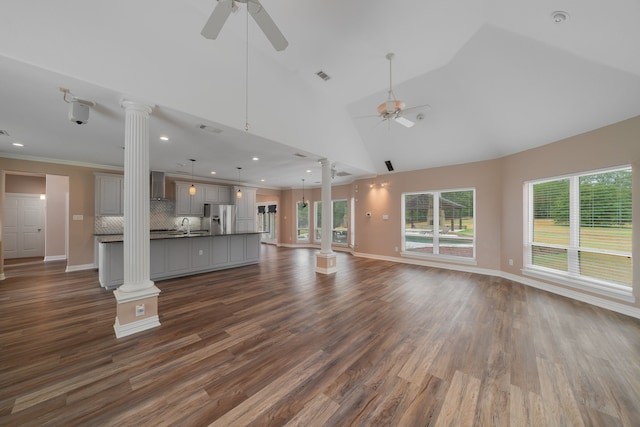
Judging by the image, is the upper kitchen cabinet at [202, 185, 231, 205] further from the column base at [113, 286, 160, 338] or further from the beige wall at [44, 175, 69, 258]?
the column base at [113, 286, 160, 338]

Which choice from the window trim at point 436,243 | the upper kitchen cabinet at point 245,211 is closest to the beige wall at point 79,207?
the upper kitchen cabinet at point 245,211

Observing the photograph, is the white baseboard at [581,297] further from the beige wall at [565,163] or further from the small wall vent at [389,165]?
the small wall vent at [389,165]

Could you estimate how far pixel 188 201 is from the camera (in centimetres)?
748

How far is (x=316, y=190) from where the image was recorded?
34.6 feet

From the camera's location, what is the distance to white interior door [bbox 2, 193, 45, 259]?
23.0 feet

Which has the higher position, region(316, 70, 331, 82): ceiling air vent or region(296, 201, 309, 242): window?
region(316, 70, 331, 82): ceiling air vent

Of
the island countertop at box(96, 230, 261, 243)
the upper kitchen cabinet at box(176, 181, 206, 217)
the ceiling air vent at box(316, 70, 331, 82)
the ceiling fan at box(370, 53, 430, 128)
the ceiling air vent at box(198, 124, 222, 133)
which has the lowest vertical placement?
the island countertop at box(96, 230, 261, 243)

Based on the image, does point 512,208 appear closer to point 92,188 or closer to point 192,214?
point 192,214

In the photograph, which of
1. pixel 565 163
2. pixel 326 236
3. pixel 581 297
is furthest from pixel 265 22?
pixel 581 297

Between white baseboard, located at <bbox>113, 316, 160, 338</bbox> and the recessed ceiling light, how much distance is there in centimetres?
581

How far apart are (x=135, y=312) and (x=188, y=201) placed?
18.1ft

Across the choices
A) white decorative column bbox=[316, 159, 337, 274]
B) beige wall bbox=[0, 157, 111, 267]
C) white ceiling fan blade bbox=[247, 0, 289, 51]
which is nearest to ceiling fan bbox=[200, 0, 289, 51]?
white ceiling fan blade bbox=[247, 0, 289, 51]

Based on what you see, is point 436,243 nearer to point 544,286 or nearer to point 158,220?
point 544,286

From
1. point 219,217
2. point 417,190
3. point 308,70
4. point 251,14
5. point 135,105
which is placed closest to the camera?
point 251,14
